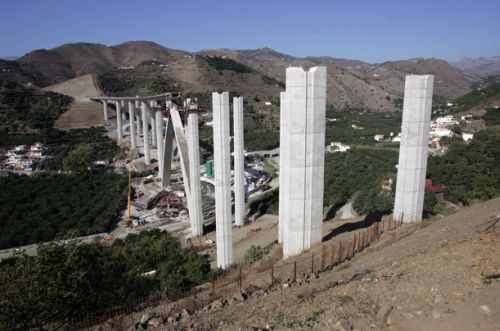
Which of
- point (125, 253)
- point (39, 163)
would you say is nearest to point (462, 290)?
point (125, 253)

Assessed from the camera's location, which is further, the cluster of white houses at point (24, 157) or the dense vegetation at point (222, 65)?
the dense vegetation at point (222, 65)

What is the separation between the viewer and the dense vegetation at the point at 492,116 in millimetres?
63000

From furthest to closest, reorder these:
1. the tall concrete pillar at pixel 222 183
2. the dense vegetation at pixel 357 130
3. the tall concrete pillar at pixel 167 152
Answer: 1. the dense vegetation at pixel 357 130
2. the tall concrete pillar at pixel 167 152
3. the tall concrete pillar at pixel 222 183

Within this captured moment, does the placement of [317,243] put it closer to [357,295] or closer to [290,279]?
[290,279]

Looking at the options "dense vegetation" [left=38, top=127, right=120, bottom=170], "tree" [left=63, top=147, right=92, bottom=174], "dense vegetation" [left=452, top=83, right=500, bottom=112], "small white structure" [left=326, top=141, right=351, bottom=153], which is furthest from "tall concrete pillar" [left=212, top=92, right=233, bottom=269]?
"dense vegetation" [left=452, top=83, right=500, bottom=112]

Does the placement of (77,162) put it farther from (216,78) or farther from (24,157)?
(216,78)

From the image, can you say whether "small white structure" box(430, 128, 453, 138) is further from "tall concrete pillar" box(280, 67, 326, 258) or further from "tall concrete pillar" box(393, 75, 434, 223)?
"tall concrete pillar" box(280, 67, 326, 258)

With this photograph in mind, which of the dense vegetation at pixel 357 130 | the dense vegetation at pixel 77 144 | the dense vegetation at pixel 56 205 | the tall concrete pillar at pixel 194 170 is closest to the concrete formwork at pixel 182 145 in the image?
the tall concrete pillar at pixel 194 170

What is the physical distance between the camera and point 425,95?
13836mm

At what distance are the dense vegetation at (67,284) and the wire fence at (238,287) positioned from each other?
58cm

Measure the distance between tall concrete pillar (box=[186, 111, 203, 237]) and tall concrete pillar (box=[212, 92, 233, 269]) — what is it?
17.5ft

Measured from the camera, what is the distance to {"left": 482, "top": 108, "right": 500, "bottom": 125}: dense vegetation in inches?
2480

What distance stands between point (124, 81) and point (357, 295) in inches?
4295

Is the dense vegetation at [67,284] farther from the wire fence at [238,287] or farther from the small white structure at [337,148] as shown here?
the small white structure at [337,148]
